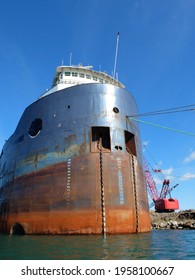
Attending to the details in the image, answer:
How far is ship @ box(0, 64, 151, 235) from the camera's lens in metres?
11.7

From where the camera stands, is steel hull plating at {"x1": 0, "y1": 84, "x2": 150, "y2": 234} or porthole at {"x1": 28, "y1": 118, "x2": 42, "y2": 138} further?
porthole at {"x1": 28, "y1": 118, "x2": 42, "y2": 138}

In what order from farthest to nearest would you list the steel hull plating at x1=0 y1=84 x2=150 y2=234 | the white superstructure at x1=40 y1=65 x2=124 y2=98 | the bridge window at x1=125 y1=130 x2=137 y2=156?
the white superstructure at x1=40 y1=65 x2=124 y2=98, the bridge window at x1=125 y1=130 x2=137 y2=156, the steel hull plating at x1=0 y1=84 x2=150 y2=234

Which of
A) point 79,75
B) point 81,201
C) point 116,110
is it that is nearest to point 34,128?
point 116,110

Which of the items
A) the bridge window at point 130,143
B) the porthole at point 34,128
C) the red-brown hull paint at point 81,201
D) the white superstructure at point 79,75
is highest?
the white superstructure at point 79,75

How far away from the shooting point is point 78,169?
1218 cm

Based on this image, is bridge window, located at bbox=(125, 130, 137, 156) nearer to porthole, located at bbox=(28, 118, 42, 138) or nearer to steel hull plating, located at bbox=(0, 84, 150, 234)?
steel hull plating, located at bbox=(0, 84, 150, 234)

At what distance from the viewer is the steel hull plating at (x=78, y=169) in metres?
11.6

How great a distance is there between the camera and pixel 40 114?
14555mm

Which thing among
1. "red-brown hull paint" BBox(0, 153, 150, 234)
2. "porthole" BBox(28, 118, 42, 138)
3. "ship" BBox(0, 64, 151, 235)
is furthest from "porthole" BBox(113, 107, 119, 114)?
"porthole" BBox(28, 118, 42, 138)

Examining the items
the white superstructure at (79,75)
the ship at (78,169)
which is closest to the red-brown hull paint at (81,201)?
the ship at (78,169)

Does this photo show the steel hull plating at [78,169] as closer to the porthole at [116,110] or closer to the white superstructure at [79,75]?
the porthole at [116,110]

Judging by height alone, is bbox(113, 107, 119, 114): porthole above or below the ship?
above
